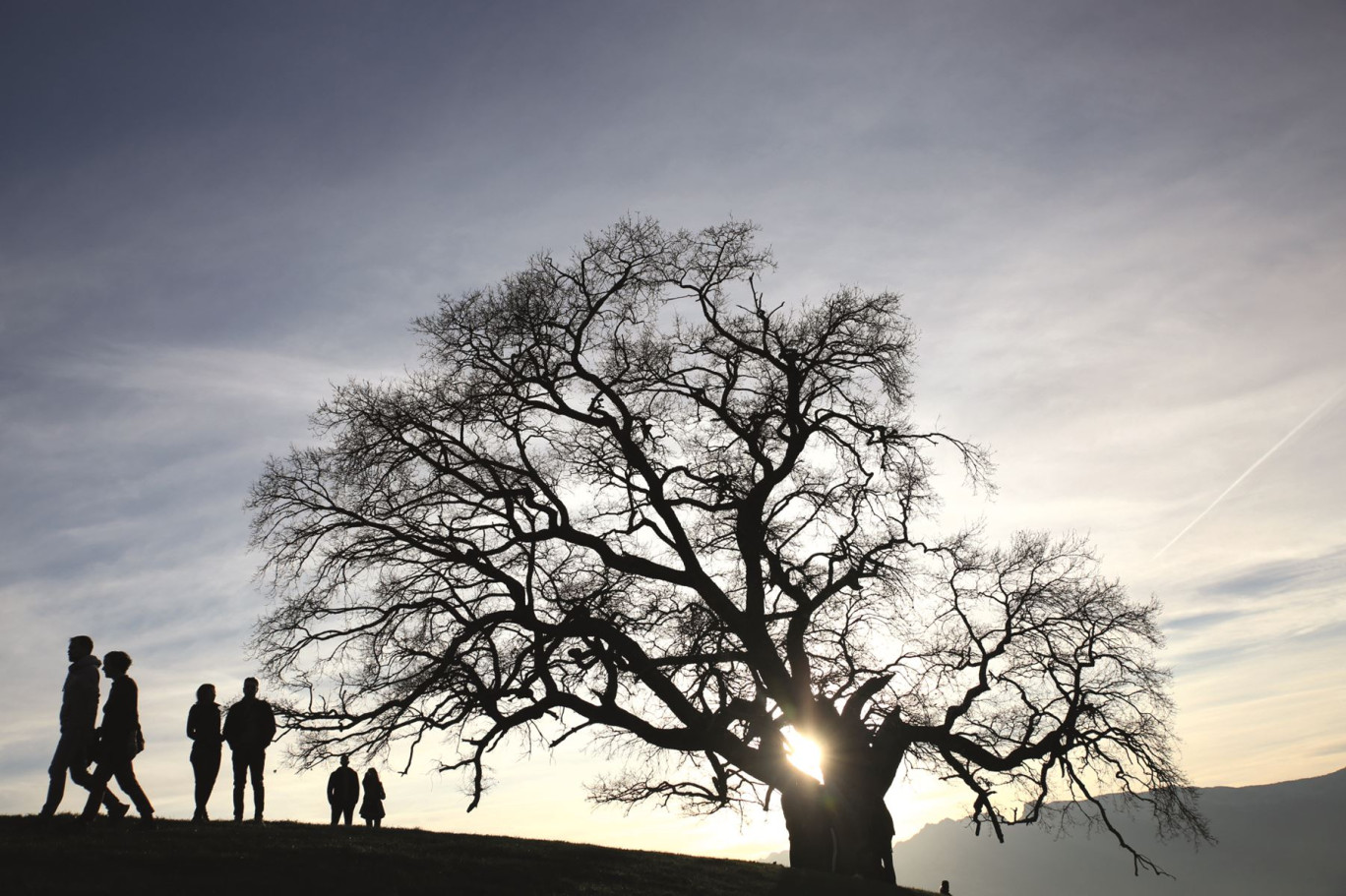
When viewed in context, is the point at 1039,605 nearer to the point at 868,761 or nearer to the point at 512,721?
the point at 868,761

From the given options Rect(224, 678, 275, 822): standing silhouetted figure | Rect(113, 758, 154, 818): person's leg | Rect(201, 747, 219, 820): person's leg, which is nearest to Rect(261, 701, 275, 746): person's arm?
Rect(224, 678, 275, 822): standing silhouetted figure

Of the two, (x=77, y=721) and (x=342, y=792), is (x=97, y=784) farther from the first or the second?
(x=342, y=792)

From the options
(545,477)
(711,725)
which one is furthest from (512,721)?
(545,477)

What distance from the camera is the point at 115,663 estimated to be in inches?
459

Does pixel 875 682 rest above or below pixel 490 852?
above

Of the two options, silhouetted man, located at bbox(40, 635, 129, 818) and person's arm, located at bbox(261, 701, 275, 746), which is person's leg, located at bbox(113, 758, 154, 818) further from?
person's arm, located at bbox(261, 701, 275, 746)

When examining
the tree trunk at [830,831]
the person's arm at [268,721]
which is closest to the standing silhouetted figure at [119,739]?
the person's arm at [268,721]

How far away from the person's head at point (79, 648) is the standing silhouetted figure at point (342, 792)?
7.38 meters

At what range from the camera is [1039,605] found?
19641 millimetres

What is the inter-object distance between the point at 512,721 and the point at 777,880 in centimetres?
535

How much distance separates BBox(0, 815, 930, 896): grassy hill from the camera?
9.87 metres

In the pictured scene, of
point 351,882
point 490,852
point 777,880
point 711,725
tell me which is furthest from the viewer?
point 711,725

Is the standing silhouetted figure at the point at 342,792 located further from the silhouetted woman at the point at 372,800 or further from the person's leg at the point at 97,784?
the person's leg at the point at 97,784

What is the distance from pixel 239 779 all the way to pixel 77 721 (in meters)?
4.66
